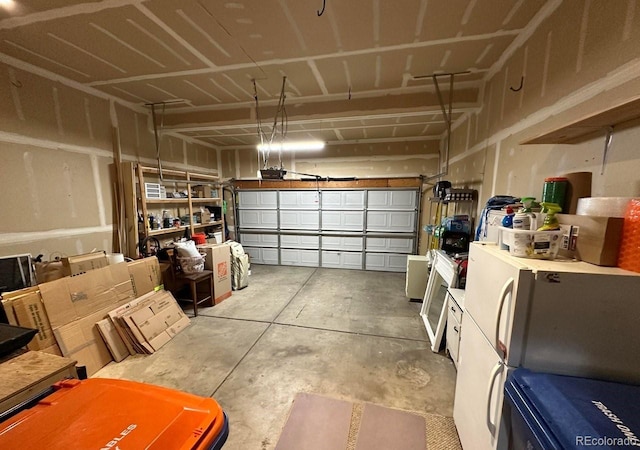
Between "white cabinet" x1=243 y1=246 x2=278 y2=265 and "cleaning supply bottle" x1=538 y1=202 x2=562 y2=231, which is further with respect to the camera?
"white cabinet" x1=243 y1=246 x2=278 y2=265

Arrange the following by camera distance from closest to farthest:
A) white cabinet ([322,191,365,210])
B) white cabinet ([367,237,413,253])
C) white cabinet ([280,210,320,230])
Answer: white cabinet ([367,237,413,253]) < white cabinet ([322,191,365,210]) < white cabinet ([280,210,320,230])

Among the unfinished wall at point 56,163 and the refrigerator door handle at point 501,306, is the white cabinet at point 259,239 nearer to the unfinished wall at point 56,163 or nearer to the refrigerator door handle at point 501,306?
the unfinished wall at point 56,163

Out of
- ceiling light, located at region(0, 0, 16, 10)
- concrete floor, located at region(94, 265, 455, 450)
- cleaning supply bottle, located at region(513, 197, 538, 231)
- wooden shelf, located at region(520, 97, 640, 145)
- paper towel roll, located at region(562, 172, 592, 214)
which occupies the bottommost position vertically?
concrete floor, located at region(94, 265, 455, 450)

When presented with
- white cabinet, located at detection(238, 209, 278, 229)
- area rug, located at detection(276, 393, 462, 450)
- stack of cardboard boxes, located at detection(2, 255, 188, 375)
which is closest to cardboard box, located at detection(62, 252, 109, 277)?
stack of cardboard boxes, located at detection(2, 255, 188, 375)

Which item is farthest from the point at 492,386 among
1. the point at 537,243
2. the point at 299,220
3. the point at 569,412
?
the point at 299,220

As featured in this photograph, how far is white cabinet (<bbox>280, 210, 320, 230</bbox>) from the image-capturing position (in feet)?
18.1

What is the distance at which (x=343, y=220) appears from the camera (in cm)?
536

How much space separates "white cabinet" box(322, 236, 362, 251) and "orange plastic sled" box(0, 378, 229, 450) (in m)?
4.76

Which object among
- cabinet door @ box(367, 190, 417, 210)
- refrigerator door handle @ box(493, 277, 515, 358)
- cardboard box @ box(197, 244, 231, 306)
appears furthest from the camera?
cabinet door @ box(367, 190, 417, 210)

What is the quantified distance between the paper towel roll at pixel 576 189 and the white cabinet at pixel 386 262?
13.1 ft

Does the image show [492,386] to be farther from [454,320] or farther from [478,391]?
[454,320]

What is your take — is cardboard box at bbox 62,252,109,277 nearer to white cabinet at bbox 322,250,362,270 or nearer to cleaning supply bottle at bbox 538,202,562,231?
cleaning supply bottle at bbox 538,202,562,231

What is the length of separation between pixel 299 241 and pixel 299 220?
521 millimetres

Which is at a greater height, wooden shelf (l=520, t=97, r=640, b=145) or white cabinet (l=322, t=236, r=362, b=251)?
wooden shelf (l=520, t=97, r=640, b=145)
